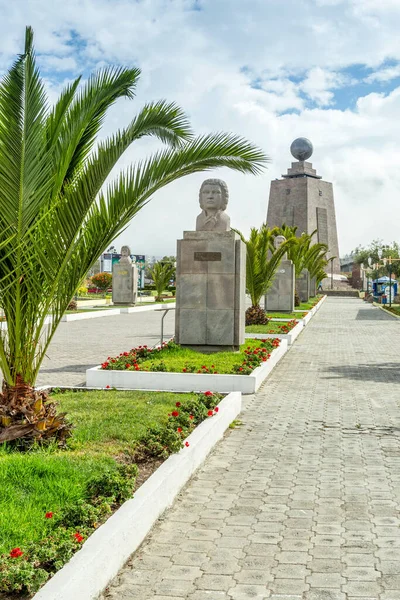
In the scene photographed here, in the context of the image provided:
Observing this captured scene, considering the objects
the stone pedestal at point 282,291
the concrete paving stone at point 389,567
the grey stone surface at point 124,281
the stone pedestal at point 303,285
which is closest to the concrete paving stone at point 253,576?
the concrete paving stone at point 389,567

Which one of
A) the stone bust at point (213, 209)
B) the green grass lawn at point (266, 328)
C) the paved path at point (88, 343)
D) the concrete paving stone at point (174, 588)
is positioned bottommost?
the concrete paving stone at point (174, 588)

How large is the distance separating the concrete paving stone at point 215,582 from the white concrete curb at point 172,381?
570cm

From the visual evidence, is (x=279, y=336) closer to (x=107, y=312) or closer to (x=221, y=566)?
(x=221, y=566)

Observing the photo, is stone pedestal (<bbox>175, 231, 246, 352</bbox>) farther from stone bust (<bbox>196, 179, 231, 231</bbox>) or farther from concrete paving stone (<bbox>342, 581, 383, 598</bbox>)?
concrete paving stone (<bbox>342, 581, 383, 598</bbox>)

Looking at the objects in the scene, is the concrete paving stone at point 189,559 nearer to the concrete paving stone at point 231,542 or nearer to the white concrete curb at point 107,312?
the concrete paving stone at point 231,542

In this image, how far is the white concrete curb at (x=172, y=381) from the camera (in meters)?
9.48

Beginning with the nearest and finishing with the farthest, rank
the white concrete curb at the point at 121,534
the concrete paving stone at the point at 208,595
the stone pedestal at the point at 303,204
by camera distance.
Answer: the white concrete curb at the point at 121,534
the concrete paving stone at the point at 208,595
the stone pedestal at the point at 303,204

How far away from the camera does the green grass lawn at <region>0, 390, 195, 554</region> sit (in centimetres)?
388

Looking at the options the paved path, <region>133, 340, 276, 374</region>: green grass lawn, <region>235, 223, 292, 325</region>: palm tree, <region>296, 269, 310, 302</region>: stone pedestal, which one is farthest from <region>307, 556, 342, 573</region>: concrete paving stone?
<region>296, 269, 310, 302</region>: stone pedestal

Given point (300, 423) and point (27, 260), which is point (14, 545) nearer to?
point (27, 260)

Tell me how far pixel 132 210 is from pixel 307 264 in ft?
116

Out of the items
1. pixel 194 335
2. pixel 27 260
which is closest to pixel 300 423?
pixel 27 260

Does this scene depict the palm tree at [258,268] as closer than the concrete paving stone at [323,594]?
No

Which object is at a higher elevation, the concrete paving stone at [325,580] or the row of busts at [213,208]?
the row of busts at [213,208]
